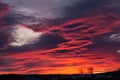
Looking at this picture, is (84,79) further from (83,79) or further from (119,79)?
(119,79)

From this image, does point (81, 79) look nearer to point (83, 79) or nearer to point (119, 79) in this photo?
point (83, 79)

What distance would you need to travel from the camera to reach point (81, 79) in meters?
104

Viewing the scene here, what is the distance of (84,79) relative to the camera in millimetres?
102875

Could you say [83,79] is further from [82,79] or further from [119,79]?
[119,79]

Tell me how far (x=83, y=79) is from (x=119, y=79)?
14.1 meters

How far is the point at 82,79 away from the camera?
340ft

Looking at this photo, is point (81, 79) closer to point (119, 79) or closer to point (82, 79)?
point (82, 79)

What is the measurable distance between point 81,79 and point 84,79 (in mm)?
1498

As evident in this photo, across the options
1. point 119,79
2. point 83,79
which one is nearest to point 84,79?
point 83,79

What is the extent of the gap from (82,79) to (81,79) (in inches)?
17.9

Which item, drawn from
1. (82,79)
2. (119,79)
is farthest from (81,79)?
(119,79)

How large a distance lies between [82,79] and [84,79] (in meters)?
1.05

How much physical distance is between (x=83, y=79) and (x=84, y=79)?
0.57 metres
